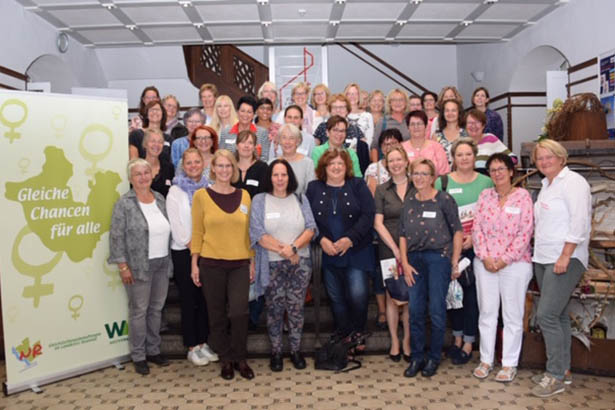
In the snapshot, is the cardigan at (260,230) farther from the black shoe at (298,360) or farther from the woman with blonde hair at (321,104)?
the woman with blonde hair at (321,104)

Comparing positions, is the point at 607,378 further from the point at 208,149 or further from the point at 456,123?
the point at 208,149

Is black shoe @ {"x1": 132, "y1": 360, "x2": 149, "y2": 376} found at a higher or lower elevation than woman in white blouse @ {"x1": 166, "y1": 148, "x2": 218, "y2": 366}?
lower

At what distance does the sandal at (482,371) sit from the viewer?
334 cm

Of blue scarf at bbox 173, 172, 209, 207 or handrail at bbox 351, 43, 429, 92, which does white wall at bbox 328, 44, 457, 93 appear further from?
blue scarf at bbox 173, 172, 209, 207

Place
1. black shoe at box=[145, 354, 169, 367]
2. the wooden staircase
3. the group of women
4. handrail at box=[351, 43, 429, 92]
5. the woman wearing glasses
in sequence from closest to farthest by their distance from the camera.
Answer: the group of women → the woman wearing glasses → black shoe at box=[145, 354, 169, 367] → the wooden staircase → handrail at box=[351, 43, 429, 92]

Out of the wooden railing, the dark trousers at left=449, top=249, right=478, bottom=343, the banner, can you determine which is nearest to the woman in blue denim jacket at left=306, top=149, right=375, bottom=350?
the dark trousers at left=449, top=249, right=478, bottom=343

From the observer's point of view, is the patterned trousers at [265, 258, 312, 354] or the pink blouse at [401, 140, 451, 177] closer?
the patterned trousers at [265, 258, 312, 354]

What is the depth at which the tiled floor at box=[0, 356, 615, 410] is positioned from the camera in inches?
118

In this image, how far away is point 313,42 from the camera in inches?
371

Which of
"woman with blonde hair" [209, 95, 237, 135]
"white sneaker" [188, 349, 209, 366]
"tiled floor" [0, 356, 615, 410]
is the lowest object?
"tiled floor" [0, 356, 615, 410]

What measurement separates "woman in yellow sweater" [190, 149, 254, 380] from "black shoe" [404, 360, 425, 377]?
42.3 inches

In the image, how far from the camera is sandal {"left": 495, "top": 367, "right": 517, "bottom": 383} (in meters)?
3.27

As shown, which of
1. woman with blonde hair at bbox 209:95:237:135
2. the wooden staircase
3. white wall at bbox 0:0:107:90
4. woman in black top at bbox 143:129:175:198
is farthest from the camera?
the wooden staircase

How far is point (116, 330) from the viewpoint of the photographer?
3732 millimetres
